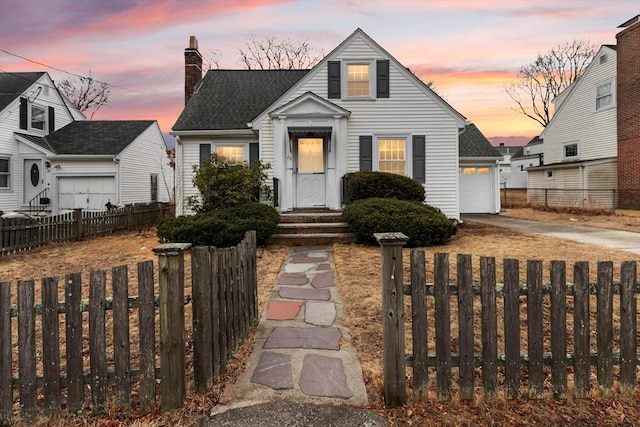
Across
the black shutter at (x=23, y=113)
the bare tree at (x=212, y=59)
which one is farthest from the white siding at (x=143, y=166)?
the bare tree at (x=212, y=59)

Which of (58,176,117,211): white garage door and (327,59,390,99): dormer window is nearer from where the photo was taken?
(327,59,390,99): dormer window

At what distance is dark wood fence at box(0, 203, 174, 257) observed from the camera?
10.1m

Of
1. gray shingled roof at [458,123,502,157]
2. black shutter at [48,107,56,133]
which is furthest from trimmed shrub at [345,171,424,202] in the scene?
black shutter at [48,107,56,133]

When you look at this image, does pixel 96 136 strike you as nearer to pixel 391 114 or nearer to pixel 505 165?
pixel 391 114

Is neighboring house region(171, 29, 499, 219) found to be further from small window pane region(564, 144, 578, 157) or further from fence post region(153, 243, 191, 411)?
small window pane region(564, 144, 578, 157)

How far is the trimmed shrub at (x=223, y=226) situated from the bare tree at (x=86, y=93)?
3451 centimetres

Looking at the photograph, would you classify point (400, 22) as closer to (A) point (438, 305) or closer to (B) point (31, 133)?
(A) point (438, 305)

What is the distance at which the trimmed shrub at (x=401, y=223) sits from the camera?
959 centimetres

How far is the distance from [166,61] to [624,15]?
2554 centimetres

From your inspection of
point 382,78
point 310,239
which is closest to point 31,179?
point 310,239

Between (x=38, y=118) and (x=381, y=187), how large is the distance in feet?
67.0

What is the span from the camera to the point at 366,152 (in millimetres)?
13719

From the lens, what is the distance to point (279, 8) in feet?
51.4

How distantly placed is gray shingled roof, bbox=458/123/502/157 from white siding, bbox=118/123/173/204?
1792cm
